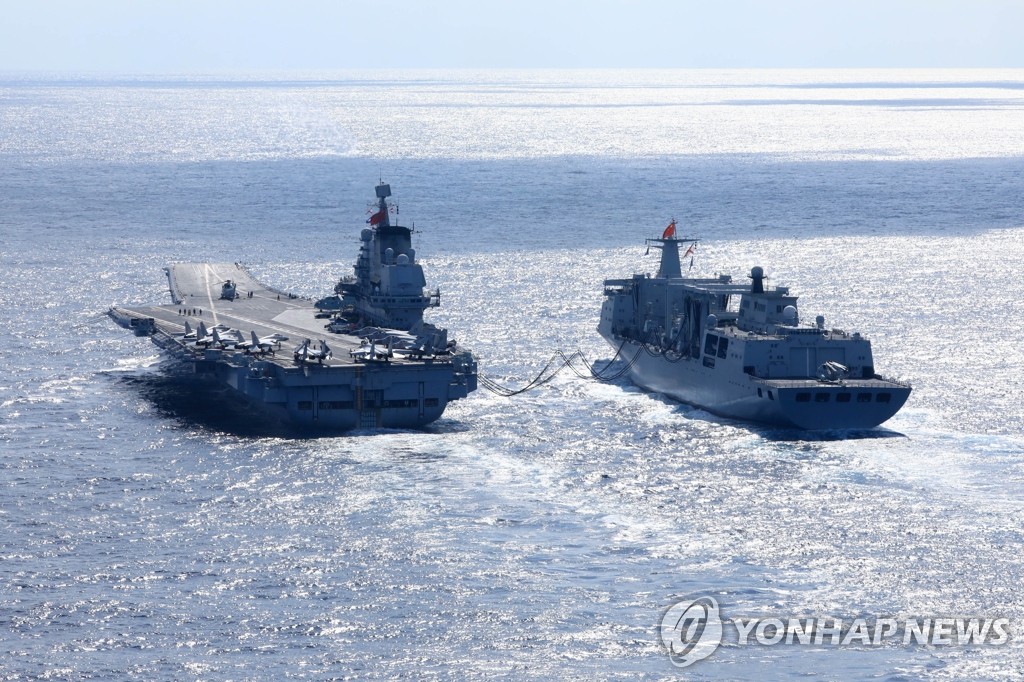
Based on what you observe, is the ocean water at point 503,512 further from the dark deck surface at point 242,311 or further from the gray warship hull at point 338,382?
the dark deck surface at point 242,311

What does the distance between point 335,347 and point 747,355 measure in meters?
18.3

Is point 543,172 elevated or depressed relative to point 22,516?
elevated

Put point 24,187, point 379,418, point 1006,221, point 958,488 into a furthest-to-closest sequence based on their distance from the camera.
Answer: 1. point 24,187
2. point 1006,221
3. point 379,418
4. point 958,488

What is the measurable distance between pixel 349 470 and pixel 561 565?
41.5 ft

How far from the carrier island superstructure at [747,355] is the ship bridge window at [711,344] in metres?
0.04

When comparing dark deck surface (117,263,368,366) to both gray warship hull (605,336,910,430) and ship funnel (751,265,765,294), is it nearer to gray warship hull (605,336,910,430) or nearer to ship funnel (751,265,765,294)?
gray warship hull (605,336,910,430)

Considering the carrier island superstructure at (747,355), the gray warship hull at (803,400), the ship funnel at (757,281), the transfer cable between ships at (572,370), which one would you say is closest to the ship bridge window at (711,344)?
the carrier island superstructure at (747,355)

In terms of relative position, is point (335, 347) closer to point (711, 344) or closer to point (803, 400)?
point (711, 344)

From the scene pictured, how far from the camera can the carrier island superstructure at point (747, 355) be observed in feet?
198

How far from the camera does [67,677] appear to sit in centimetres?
3572

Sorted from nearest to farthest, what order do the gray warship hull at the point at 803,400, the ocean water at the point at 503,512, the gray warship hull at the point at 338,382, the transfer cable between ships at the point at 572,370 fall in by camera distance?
the ocean water at the point at 503,512
the gray warship hull at the point at 338,382
the gray warship hull at the point at 803,400
the transfer cable between ships at the point at 572,370

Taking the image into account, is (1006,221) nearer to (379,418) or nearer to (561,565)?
(379,418)

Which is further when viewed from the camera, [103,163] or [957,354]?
[103,163]

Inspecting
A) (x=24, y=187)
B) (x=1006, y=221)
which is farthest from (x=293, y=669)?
(x=24, y=187)
